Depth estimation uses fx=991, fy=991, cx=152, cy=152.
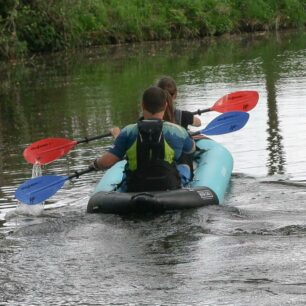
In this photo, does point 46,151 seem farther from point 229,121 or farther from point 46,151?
point 229,121

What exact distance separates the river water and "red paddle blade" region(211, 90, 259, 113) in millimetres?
489

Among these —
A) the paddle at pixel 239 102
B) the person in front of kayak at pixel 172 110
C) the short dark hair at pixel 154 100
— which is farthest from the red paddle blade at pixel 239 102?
the short dark hair at pixel 154 100

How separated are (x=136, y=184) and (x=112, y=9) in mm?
26233

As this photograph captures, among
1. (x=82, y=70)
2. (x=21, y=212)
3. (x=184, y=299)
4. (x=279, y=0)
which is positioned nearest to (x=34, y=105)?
(x=82, y=70)

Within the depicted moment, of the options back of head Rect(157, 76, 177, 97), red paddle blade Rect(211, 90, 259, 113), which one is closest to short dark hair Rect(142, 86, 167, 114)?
back of head Rect(157, 76, 177, 97)

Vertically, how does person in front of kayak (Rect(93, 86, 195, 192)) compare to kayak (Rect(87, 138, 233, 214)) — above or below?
above

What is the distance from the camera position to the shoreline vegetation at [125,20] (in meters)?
29.3

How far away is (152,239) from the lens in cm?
729

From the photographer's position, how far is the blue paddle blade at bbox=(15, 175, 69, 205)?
28.2 ft

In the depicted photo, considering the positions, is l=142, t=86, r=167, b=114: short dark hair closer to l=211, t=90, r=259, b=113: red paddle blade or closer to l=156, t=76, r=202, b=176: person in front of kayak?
l=156, t=76, r=202, b=176: person in front of kayak

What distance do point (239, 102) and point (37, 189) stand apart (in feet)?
10.7

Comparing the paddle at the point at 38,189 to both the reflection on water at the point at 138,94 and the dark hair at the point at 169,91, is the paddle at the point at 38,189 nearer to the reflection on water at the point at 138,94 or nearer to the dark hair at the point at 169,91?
the reflection on water at the point at 138,94

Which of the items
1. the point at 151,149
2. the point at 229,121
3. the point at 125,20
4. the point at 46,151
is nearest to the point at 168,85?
the point at 229,121

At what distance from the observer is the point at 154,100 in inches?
317
